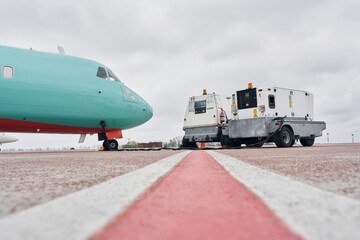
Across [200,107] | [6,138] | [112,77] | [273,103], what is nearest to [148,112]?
[112,77]

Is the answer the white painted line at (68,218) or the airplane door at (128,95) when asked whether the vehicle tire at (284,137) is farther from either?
the white painted line at (68,218)

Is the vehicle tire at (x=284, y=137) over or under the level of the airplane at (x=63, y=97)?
under

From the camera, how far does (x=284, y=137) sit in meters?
11.3

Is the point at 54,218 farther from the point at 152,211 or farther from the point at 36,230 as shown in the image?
the point at 152,211

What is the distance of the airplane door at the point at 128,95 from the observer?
421 inches

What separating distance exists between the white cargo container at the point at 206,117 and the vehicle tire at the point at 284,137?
2.75m

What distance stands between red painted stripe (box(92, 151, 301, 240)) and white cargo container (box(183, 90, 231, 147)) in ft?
38.0

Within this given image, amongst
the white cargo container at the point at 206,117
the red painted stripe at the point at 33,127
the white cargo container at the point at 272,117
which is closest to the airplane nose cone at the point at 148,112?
the red painted stripe at the point at 33,127

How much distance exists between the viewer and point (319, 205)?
1.01m

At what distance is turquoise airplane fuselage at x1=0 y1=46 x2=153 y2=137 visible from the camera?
324 inches

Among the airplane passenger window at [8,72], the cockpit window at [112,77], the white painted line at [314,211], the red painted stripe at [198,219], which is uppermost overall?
the cockpit window at [112,77]

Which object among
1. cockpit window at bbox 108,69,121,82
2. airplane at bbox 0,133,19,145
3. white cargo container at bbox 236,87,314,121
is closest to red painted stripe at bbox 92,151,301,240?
cockpit window at bbox 108,69,121,82

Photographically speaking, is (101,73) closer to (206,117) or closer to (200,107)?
(200,107)

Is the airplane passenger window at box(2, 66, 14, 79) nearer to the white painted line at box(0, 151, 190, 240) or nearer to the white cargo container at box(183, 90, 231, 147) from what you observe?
the white cargo container at box(183, 90, 231, 147)
